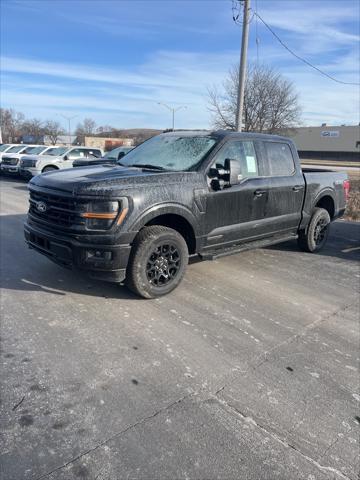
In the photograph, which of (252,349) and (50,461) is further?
(252,349)

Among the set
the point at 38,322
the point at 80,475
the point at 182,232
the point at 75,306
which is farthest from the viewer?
the point at 182,232

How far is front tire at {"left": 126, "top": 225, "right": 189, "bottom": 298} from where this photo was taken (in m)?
4.08

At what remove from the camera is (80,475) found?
6.71ft

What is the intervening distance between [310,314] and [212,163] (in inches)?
82.7

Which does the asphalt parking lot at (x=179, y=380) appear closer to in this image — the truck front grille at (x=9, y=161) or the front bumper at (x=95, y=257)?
the front bumper at (x=95, y=257)

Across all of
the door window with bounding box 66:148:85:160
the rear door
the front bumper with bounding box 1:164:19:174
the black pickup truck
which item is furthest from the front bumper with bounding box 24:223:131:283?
the front bumper with bounding box 1:164:19:174

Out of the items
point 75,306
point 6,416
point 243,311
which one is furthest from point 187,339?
point 6,416

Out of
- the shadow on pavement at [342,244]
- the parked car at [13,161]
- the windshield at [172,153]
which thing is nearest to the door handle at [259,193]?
the windshield at [172,153]

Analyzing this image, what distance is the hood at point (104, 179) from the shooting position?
383cm

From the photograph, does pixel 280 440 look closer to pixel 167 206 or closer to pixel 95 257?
pixel 95 257

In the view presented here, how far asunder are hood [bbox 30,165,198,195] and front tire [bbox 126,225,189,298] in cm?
54

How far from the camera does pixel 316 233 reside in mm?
6801

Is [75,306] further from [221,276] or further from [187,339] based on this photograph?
[221,276]

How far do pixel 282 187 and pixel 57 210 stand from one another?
3306 mm
